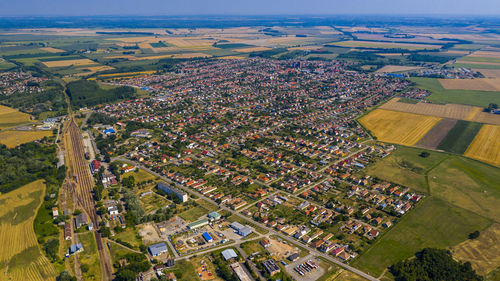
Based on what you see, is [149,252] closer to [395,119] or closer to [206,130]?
[206,130]

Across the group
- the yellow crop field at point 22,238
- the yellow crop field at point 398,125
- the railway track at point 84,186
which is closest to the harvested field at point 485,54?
the yellow crop field at point 398,125

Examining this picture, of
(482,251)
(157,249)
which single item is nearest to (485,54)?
(482,251)

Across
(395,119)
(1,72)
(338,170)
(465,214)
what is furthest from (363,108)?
(1,72)

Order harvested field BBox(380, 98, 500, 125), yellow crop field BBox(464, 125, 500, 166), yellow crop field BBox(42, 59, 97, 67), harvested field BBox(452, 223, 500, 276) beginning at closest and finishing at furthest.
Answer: harvested field BBox(452, 223, 500, 276) → yellow crop field BBox(464, 125, 500, 166) → harvested field BBox(380, 98, 500, 125) → yellow crop field BBox(42, 59, 97, 67)

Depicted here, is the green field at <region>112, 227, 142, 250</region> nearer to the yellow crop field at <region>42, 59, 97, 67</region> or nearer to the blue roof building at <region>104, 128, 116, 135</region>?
the blue roof building at <region>104, 128, 116, 135</region>

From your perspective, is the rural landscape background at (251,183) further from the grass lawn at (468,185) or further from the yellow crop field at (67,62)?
the yellow crop field at (67,62)

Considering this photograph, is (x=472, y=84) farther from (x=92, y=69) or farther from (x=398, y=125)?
(x=92, y=69)

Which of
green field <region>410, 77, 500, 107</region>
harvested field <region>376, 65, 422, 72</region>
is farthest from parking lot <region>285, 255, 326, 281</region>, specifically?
harvested field <region>376, 65, 422, 72</region>
